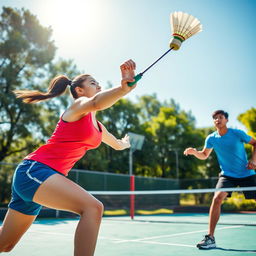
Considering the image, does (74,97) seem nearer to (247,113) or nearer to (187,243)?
(187,243)

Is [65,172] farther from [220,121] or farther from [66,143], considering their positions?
[220,121]

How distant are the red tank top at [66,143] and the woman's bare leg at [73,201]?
0.20 metres

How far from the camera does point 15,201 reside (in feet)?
8.90

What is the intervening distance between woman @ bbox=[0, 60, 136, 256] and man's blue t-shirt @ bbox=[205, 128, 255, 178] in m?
3.21

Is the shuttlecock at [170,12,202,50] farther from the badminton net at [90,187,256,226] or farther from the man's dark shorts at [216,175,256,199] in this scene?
the badminton net at [90,187,256,226]

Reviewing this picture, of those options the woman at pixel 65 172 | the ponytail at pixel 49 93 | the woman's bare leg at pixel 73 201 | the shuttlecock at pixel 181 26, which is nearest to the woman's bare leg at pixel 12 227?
the woman at pixel 65 172

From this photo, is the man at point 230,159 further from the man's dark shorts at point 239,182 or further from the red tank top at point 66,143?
the red tank top at point 66,143

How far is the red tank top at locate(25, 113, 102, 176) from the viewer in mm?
2520

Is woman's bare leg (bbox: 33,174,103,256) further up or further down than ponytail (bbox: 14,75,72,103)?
further down

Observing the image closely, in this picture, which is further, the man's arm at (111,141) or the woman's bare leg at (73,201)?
the man's arm at (111,141)

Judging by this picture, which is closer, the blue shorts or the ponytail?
the blue shorts

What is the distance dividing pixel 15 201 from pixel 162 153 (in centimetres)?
3667

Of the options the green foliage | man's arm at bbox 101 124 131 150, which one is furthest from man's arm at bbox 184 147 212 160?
the green foliage

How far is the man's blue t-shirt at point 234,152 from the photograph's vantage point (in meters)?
5.36
